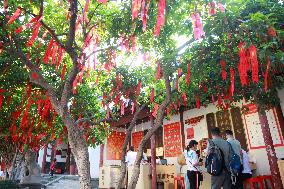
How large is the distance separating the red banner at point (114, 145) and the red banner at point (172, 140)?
172 inches

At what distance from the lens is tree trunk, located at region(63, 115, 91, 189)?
5.13m

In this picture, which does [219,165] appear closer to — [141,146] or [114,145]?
[141,146]

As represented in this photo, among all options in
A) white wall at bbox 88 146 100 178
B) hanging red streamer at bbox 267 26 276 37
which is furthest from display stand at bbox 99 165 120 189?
hanging red streamer at bbox 267 26 276 37

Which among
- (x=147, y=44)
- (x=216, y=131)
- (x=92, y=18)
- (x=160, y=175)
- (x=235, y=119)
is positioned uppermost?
(x=92, y=18)

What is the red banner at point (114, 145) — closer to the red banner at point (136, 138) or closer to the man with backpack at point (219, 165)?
the red banner at point (136, 138)

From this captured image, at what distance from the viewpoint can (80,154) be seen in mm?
5211

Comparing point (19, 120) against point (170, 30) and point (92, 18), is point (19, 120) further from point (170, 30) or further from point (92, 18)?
point (170, 30)

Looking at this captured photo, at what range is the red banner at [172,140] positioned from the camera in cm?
1245

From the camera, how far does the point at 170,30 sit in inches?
254

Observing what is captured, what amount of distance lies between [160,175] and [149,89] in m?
3.77

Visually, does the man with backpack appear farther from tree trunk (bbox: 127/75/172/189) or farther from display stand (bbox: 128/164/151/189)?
display stand (bbox: 128/164/151/189)

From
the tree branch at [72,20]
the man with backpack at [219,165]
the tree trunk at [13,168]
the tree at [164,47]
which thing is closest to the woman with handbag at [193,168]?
the tree at [164,47]

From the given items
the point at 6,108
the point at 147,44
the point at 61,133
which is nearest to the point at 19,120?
the point at 6,108

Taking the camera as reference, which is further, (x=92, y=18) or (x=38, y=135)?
(x=38, y=135)
